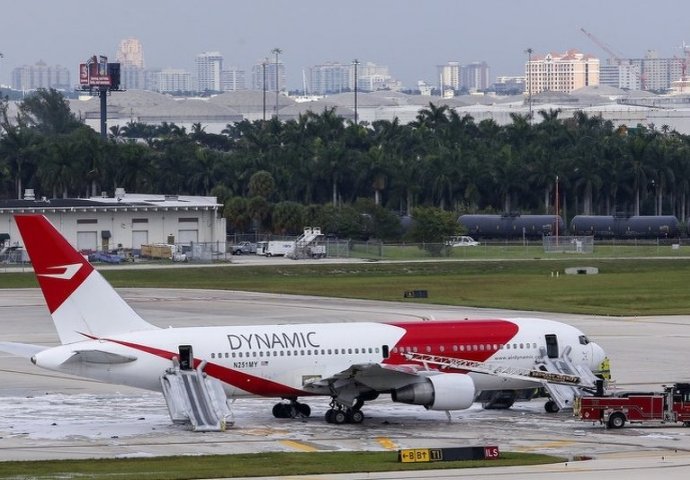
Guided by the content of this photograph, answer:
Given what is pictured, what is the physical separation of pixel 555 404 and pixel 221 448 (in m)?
13.4

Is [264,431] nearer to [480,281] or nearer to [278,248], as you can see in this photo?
[480,281]

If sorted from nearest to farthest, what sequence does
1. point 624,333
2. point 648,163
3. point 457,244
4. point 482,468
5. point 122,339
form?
point 482,468 → point 122,339 → point 624,333 → point 457,244 → point 648,163

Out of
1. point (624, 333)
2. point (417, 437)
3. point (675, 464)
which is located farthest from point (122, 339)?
point (624, 333)

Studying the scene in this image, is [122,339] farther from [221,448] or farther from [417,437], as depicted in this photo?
[417,437]

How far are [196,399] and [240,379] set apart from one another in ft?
7.32

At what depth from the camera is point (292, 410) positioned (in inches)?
2030

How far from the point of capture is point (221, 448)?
44.7 metres

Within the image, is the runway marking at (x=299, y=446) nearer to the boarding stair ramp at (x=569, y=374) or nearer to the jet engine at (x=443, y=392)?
the jet engine at (x=443, y=392)

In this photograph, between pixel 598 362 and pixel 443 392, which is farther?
pixel 598 362

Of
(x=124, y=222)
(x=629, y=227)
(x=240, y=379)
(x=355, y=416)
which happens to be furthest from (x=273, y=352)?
(x=629, y=227)

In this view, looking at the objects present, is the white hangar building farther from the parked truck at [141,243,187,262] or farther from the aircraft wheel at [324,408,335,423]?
the aircraft wheel at [324,408,335,423]

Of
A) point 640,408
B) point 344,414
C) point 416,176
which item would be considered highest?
point 416,176

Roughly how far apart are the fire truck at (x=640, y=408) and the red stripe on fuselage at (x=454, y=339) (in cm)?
470

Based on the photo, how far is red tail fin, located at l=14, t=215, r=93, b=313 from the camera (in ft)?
158
